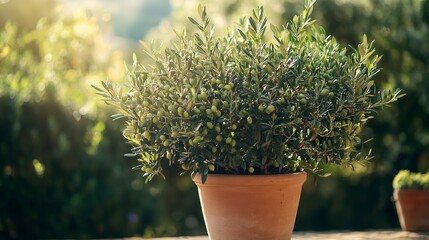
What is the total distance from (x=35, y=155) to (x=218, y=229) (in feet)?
19.8

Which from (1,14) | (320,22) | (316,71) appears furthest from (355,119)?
(1,14)

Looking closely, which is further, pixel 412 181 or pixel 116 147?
pixel 116 147

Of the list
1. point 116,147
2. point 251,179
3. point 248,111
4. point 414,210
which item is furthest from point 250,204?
point 116,147

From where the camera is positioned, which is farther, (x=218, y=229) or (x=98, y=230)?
(x=98, y=230)

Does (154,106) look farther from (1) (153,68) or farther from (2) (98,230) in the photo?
(2) (98,230)

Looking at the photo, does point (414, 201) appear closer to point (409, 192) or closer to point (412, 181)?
point (409, 192)

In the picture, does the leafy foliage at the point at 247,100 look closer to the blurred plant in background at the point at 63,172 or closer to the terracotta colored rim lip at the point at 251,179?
the terracotta colored rim lip at the point at 251,179

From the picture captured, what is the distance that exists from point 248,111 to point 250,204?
64 centimetres

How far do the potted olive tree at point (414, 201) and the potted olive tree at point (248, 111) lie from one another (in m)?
2.82

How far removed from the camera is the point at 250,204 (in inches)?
175

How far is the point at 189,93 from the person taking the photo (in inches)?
167

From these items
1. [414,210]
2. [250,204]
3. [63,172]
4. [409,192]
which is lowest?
[414,210]

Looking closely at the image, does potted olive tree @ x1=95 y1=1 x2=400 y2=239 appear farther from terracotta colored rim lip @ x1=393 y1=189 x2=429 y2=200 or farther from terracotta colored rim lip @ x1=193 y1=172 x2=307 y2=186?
terracotta colored rim lip @ x1=393 y1=189 x2=429 y2=200

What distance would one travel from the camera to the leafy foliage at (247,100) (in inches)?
166
